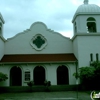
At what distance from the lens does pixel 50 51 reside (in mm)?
27969

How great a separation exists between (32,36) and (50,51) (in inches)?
135

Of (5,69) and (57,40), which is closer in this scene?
(5,69)

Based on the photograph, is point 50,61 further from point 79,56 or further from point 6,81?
point 6,81

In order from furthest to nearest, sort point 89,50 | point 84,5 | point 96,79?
1. point 84,5
2. point 89,50
3. point 96,79

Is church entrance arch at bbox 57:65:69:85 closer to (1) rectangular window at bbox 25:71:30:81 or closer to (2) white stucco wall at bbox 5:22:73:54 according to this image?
(2) white stucco wall at bbox 5:22:73:54

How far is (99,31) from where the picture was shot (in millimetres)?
25719

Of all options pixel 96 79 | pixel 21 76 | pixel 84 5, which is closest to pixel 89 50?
pixel 96 79

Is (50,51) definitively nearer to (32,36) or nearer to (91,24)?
(32,36)

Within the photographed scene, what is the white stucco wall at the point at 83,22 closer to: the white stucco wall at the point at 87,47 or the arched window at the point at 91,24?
the arched window at the point at 91,24

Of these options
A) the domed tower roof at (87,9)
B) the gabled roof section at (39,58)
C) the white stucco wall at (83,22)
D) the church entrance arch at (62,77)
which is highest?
the domed tower roof at (87,9)

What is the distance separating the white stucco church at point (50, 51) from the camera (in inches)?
1000

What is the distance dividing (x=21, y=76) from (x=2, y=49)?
4.65 m

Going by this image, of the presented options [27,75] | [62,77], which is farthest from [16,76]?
[62,77]

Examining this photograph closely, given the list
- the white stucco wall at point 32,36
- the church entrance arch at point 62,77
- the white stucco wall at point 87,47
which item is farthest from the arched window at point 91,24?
the church entrance arch at point 62,77
